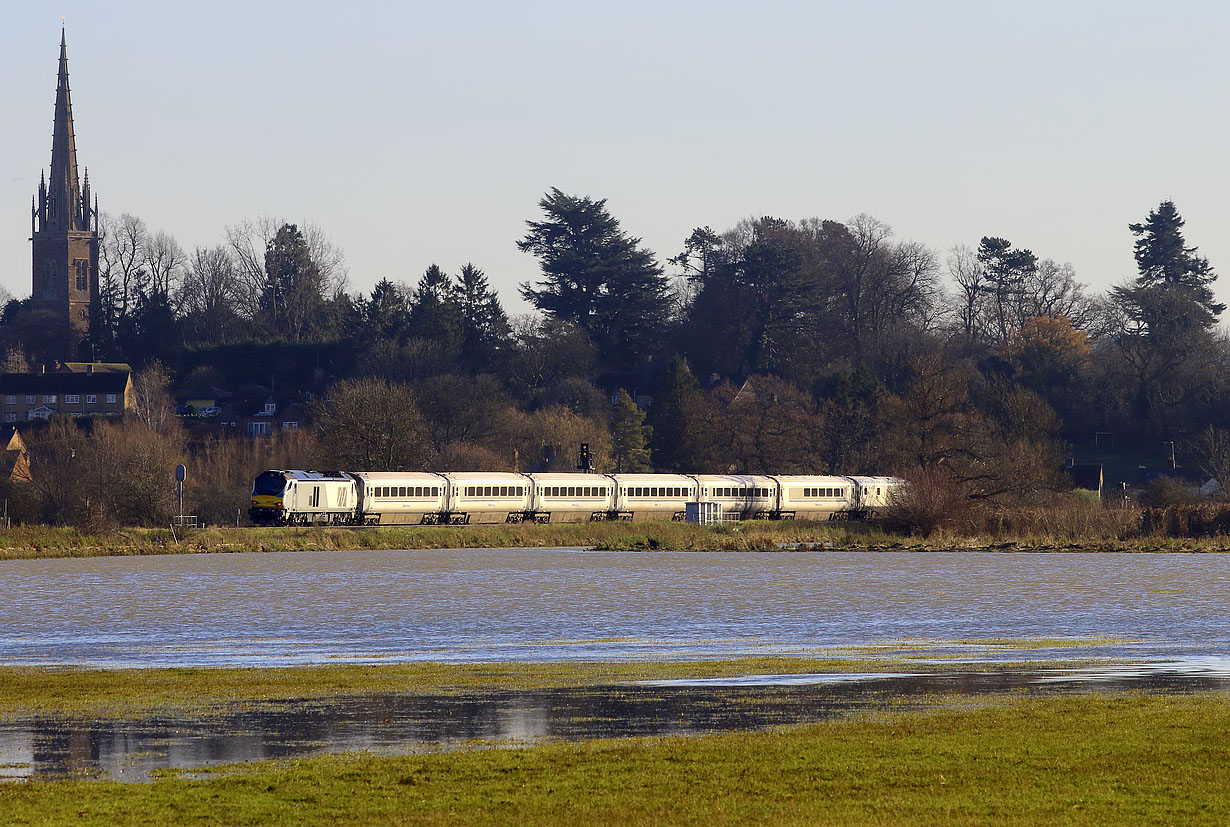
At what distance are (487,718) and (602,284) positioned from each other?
410 ft

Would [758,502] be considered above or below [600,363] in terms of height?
below

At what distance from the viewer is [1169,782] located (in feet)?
45.5

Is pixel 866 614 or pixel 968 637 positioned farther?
pixel 866 614

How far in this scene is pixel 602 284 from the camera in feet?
469

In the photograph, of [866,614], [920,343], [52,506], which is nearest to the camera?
[866,614]

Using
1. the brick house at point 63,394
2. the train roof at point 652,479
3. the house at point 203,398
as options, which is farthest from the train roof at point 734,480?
the brick house at point 63,394

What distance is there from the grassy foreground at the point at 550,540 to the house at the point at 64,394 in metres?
73.2

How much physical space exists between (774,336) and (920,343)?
1210 centimetres

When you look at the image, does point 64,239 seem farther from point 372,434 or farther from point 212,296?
point 372,434

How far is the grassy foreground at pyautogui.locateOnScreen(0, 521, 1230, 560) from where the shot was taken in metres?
66.8

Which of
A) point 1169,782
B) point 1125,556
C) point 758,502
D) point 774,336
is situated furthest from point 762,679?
point 774,336

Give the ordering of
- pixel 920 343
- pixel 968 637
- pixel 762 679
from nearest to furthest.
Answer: pixel 762 679 < pixel 968 637 < pixel 920 343

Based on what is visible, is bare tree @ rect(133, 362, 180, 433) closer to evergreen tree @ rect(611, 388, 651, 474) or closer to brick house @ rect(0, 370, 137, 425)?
brick house @ rect(0, 370, 137, 425)

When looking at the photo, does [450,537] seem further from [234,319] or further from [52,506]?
[234,319]
